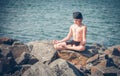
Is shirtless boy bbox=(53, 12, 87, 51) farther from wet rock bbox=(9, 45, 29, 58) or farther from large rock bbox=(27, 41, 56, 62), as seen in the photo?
wet rock bbox=(9, 45, 29, 58)

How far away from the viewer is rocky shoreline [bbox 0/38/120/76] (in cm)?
777

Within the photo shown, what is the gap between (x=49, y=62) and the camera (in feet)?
29.8

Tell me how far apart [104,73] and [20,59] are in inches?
145

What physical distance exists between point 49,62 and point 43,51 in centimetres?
95

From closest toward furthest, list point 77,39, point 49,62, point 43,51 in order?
point 49,62 < point 43,51 < point 77,39

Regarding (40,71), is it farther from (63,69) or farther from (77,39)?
(77,39)

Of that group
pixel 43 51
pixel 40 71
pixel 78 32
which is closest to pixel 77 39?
pixel 78 32

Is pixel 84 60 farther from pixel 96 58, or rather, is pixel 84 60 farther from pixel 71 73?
pixel 71 73

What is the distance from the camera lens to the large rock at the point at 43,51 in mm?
9422

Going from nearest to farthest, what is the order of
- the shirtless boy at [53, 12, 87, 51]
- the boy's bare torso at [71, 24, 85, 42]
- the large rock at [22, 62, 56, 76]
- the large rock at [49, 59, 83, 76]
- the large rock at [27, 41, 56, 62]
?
1. the large rock at [22, 62, 56, 76]
2. the large rock at [49, 59, 83, 76]
3. the large rock at [27, 41, 56, 62]
4. the shirtless boy at [53, 12, 87, 51]
5. the boy's bare torso at [71, 24, 85, 42]

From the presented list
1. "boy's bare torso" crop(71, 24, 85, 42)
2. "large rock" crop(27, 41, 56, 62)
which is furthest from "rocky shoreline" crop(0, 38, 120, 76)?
"boy's bare torso" crop(71, 24, 85, 42)

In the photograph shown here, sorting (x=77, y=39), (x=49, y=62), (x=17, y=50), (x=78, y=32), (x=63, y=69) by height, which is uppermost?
(x=78, y=32)

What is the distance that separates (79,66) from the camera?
9539mm

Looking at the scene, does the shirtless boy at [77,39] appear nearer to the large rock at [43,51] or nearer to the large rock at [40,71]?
the large rock at [43,51]
